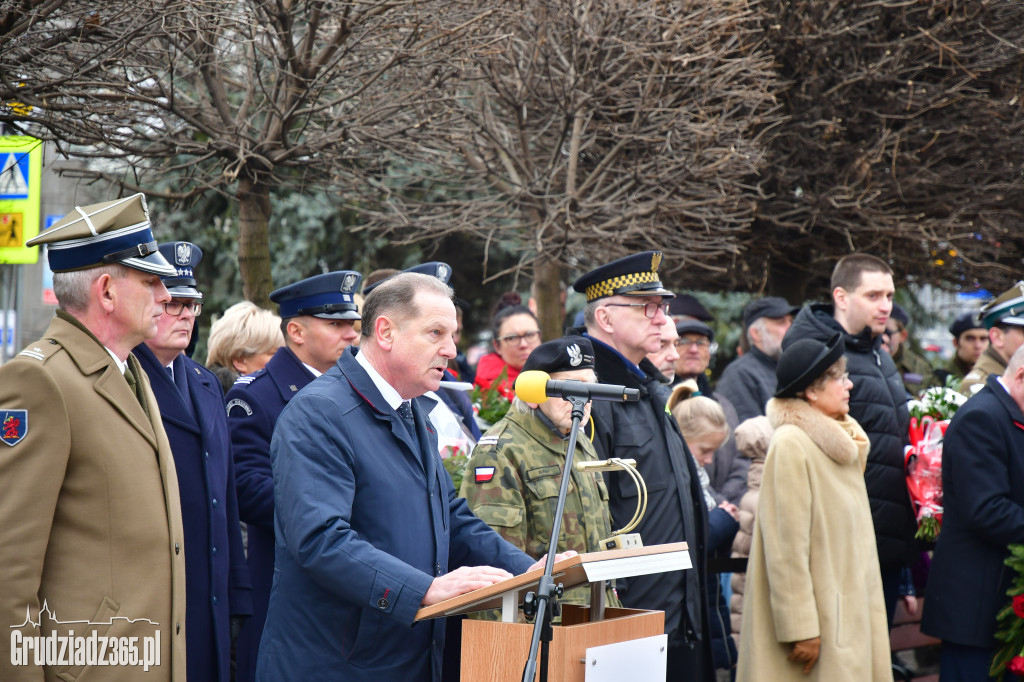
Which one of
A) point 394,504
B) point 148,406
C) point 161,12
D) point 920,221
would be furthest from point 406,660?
point 920,221

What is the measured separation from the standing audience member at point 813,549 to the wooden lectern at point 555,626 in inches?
77.9

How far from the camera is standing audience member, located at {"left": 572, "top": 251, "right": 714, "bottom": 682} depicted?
457cm

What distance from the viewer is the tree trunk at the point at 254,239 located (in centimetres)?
613

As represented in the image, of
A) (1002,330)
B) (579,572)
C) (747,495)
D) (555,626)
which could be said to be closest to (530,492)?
(579,572)

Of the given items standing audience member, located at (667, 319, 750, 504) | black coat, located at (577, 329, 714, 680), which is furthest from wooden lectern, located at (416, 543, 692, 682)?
standing audience member, located at (667, 319, 750, 504)

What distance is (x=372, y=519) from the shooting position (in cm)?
325

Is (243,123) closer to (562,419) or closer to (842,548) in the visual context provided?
(562,419)

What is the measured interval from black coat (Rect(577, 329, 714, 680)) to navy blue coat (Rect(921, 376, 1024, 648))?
156cm

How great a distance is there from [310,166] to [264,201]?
442 millimetres

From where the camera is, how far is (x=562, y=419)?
414cm

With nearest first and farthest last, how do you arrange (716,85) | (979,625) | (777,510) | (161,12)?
(161,12)
(777,510)
(979,625)
(716,85)

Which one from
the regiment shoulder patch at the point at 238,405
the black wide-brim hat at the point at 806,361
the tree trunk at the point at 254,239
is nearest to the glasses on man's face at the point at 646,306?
the black wide-brim hat at the point at 806,361

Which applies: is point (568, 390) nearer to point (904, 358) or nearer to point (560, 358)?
point (560, 358)

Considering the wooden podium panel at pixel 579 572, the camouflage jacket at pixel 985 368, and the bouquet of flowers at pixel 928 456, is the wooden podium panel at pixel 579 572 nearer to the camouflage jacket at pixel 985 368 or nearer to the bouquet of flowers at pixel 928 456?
the bouquet of flowers at pixel 928 456
